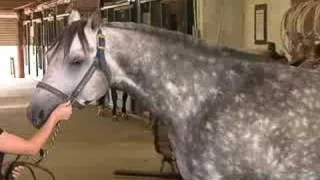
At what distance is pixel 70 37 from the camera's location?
2.33m

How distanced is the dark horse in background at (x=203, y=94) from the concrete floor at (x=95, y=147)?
3854mm

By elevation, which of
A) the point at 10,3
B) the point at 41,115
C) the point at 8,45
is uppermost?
the point at 10,3

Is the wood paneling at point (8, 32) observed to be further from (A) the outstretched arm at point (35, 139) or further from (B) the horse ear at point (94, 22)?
(B) the horse ear at point (94, 22)

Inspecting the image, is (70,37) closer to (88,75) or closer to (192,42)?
(88,75)

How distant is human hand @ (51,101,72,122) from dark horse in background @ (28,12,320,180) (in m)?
0.02

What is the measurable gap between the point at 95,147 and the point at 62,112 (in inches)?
225

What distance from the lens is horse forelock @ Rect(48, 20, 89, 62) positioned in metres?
2.32

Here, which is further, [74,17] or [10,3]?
[10,3]

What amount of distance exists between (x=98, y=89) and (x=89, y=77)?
56 mm

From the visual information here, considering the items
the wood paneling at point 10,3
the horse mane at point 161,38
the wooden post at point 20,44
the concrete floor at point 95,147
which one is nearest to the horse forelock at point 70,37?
the horse mane at point 161,38

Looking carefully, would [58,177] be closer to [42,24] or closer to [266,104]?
[266,104]

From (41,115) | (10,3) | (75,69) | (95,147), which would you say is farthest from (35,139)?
(10,3)

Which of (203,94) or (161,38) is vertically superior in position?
(161,38)

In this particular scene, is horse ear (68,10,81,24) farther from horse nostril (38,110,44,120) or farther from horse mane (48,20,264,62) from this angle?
horse nostril (38,110,44,120)
